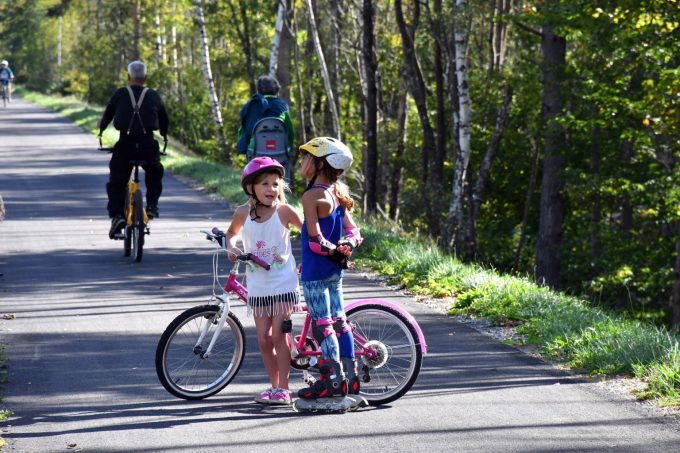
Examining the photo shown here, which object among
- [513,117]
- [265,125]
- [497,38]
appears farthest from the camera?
[513,117]

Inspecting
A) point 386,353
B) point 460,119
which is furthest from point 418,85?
point 386,353

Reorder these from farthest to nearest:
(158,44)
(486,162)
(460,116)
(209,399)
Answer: (158,44), (486,162), (460,116), (209,399)

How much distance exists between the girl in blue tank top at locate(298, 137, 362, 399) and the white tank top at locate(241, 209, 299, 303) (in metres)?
0.16

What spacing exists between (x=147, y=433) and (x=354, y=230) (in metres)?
1.70

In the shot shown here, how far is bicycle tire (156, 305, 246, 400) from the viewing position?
662cm

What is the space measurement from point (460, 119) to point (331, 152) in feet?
66.4

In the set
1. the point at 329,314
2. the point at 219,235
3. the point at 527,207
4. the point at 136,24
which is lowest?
the point at 527,207

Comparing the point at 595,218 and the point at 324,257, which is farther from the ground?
the point at 324,257

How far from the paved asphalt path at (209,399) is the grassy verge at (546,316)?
0.97 ft

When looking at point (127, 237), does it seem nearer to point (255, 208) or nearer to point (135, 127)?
point (135, 127)

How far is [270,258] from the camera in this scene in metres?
6.56

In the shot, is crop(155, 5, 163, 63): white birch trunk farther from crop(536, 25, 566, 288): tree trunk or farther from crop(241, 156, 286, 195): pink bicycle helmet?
crop(241, 156, 286, 195): pink bicycle helmet

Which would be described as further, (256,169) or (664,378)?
(664,378)

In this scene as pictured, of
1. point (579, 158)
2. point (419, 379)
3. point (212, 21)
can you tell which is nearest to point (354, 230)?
point (419, 379)
